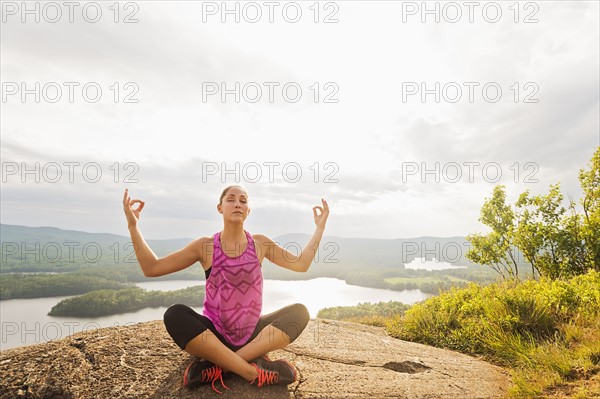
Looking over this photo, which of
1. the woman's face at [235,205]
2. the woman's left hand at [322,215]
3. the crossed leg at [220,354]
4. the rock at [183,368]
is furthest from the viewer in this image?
the woman's left hand at [322,215]

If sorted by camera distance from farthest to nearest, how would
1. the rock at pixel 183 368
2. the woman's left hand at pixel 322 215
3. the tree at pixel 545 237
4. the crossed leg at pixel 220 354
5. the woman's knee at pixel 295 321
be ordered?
the tree at pixel 545 237, the woman's left hand at pixel 322 215, the woman's knee at pixel 295 321, the rock at pixel 183 368, the crossed leg at pixel 220 354

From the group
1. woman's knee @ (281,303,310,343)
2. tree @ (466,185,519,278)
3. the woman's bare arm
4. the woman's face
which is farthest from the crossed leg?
tree @ (466,185,519,278)

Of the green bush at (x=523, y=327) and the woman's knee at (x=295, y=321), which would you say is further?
the green bush at (x=523, y=327)

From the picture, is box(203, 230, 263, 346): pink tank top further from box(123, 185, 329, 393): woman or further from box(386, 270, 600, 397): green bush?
box(386, 270, 600, 397): green bush

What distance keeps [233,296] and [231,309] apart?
134 mm

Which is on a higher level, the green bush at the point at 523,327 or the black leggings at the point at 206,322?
the black leggings at the point at 206,322

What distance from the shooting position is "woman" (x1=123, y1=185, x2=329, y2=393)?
10.3 feet

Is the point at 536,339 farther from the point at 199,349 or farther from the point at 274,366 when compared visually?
the point at 199,349

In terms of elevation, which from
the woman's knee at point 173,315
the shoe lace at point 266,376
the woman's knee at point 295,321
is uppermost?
the woman's knee at point 173,315

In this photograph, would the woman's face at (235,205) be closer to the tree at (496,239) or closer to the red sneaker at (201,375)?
the red sneaker at (201,375)

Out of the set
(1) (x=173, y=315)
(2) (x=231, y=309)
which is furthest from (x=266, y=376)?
(1) (x=173, y=315)

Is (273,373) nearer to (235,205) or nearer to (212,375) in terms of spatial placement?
(212,375)

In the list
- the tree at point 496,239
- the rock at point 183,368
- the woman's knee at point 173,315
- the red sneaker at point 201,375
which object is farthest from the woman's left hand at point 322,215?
the tree at point 496,239

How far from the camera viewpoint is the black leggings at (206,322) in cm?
314
